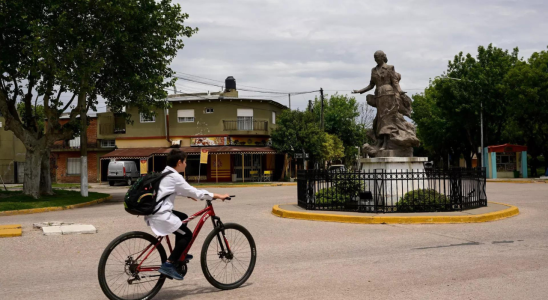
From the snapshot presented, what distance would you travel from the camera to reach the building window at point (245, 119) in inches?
1651

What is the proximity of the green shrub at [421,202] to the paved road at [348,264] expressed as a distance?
1.65 meters

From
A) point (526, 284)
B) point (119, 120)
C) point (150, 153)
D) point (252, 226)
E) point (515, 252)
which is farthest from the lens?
point (119, 120)

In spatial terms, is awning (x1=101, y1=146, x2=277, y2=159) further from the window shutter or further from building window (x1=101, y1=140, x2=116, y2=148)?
the window shutter

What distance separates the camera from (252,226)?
11.5 metres

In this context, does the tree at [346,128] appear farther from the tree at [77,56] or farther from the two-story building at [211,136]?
the tree at [77,56]

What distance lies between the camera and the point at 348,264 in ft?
23.1

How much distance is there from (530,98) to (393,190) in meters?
28.3

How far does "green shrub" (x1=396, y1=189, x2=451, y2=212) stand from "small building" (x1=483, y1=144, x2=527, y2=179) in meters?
29.3

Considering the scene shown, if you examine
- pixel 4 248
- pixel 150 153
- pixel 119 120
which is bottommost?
pixel 4 248

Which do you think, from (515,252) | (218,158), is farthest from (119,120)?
(515,252)

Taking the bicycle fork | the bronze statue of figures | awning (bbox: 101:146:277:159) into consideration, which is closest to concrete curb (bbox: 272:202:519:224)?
the bronze statue of figures

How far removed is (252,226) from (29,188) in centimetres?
1238

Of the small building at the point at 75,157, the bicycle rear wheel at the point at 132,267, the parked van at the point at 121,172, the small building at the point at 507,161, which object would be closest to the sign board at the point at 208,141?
the parked van at the point at 121,172

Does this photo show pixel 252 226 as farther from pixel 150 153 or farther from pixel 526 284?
pixel 150 153
